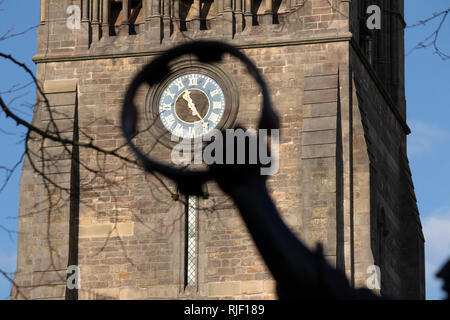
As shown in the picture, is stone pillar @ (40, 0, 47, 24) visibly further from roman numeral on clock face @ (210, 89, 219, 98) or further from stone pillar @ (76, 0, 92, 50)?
roman numeral on clock face @ (210, 89, 219, 98)

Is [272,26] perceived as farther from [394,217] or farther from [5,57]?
[5,57]

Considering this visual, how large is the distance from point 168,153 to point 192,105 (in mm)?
1523

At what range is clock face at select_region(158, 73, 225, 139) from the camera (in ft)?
110

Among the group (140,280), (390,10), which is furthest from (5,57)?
(390,10)

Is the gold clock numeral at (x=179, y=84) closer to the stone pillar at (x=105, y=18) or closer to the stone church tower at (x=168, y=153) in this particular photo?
the stone church tower at (x=168, y=153)

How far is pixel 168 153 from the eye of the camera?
108 ft

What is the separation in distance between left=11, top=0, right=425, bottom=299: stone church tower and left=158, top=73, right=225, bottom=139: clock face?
0.87 feet

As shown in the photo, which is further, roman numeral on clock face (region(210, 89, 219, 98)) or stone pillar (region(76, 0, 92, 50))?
stone pillar (region(76, 0, 92, 50))

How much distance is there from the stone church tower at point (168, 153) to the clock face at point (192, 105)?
0.26 meters

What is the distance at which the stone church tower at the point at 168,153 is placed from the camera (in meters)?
32.0

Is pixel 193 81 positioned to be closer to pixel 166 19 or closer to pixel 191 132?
pixel 191 132

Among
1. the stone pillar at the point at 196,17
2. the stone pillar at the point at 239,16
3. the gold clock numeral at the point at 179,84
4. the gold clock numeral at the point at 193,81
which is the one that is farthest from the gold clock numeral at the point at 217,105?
the stone pillar at the point at 196,17

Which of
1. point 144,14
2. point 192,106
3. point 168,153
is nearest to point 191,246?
point 168,153

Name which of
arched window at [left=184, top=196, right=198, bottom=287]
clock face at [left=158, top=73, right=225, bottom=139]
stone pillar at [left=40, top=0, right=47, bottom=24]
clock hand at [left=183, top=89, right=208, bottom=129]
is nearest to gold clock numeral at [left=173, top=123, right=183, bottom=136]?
clock face at [left=158, top=73, right=225, bottom=139]
